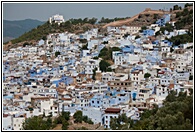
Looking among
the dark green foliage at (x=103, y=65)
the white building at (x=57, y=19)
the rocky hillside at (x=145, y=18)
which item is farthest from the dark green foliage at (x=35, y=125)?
the white building at (x=57, y=19)

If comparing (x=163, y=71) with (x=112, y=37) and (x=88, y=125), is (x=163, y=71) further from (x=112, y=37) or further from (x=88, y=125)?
(x=112, y=37)

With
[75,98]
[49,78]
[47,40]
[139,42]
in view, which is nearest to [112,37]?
[139,42]

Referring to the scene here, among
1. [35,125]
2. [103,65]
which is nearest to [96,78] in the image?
[103,65]

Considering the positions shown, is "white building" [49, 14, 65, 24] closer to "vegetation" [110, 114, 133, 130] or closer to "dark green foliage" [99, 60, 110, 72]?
"dark green foliage" [99, 60, 110, 72]

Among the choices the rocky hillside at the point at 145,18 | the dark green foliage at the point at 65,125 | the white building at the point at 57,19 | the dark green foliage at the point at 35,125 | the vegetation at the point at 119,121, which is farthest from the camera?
the white building at the point at 57,19

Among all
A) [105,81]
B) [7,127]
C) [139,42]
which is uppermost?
[139,42]

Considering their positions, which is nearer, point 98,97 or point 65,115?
point 65,115

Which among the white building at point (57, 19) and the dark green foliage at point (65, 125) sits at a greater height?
the white building at point (57, 19)

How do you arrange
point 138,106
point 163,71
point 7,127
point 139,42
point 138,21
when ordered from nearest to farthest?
point 7,127, point 138,106, point 163,71, point 139,42, point 138,21

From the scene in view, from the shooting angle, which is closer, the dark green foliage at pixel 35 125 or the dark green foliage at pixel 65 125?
the dark green foliage at pixel 35 125

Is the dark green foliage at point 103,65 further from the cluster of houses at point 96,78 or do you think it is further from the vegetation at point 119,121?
the vegetation at point 119,121
